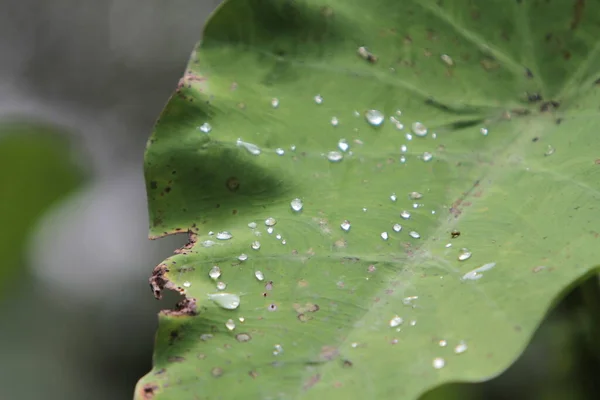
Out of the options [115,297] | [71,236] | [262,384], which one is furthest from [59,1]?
[262,384]

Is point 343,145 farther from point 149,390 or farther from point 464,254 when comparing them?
point 149,390

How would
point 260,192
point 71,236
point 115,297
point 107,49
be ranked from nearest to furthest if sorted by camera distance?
point 260,192, point 115,297, point 71,236, point 107,49

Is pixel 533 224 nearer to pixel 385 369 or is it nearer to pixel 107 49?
pixel 385 369

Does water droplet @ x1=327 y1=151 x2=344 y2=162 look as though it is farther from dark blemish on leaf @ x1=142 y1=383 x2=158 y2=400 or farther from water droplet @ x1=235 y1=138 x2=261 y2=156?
dark blemish on leaf @ x1=142 y1=383 x2=158 y2=400

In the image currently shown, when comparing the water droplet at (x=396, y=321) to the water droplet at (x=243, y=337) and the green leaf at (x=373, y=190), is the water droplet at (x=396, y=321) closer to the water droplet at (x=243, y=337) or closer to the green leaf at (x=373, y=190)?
the green leaf at (x=373, y=190)

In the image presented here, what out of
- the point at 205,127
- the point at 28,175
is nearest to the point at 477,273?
the point at 205,127

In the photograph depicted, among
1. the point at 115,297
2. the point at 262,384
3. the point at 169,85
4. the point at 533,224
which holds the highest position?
the point at 169,85
